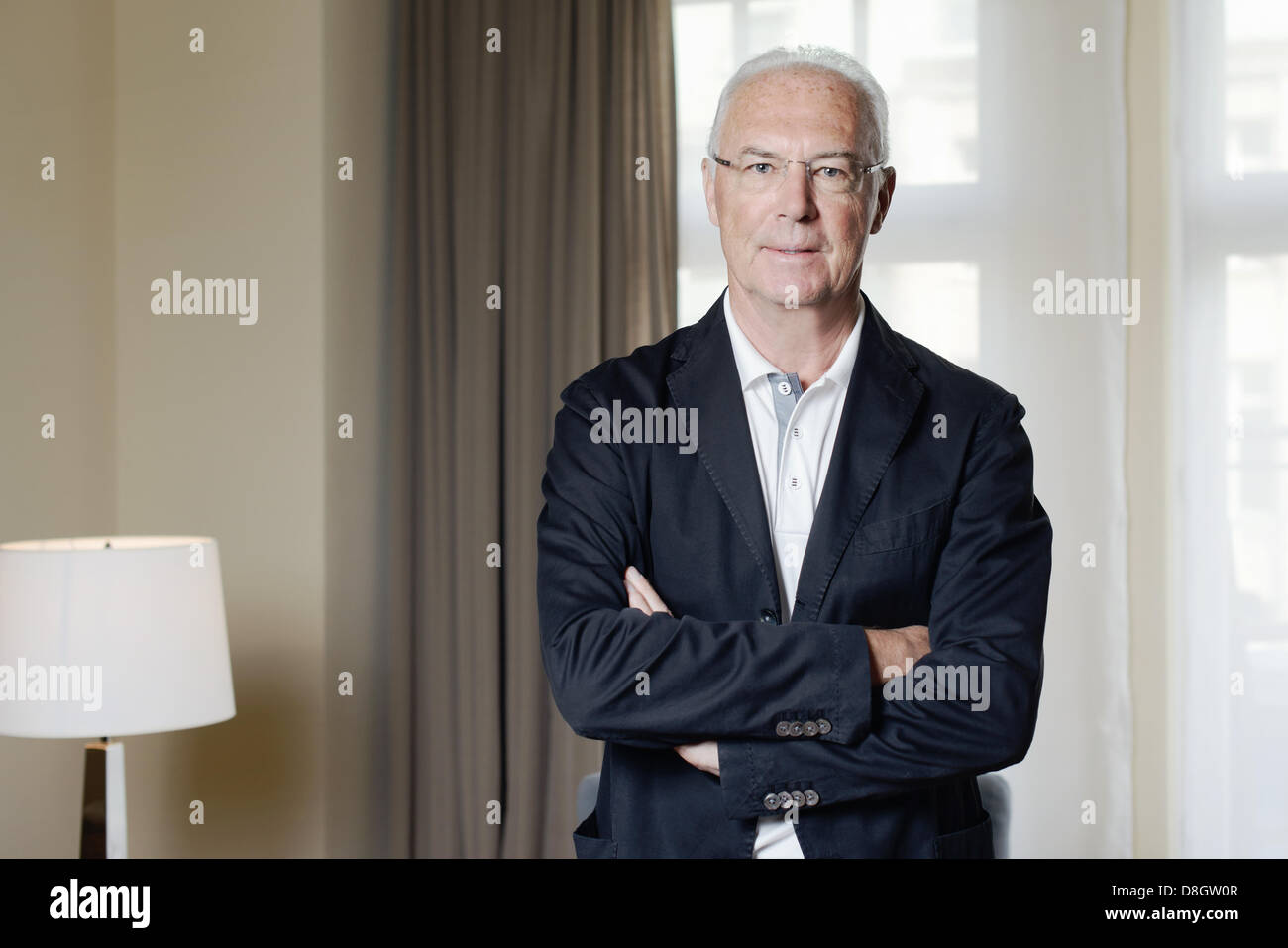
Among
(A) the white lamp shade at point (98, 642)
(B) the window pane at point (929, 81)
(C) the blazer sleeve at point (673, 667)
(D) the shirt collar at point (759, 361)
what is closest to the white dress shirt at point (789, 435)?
(D) the shirt collar at point (759, 361)

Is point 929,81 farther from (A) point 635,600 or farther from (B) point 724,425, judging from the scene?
(A) point 635,600

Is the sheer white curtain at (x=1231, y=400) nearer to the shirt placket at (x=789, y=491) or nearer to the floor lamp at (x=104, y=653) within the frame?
the shirt placket at (x=789, y=491)

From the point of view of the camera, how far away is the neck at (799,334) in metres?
1.63

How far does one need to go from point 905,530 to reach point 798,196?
0.43 m

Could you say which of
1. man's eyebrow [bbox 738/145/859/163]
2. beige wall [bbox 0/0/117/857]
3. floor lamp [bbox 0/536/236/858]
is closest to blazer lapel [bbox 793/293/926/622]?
man's eyebrow [bbox 738/145/859/163]

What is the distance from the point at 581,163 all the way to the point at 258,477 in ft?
3.54

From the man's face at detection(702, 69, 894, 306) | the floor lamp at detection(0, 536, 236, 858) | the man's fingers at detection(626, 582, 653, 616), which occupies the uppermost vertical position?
the man's face at detection(702, 69, 894, 306)

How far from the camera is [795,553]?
157 centimetres

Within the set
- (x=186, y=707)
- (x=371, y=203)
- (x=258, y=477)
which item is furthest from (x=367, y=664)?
(x=371, y=203)

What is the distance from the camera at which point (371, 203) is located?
3090 millimetres

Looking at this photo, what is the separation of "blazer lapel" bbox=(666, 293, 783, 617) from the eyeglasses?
0.18 meters

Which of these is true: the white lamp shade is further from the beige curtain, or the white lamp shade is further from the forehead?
the forehead

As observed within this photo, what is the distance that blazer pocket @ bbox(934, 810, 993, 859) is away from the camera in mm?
1522

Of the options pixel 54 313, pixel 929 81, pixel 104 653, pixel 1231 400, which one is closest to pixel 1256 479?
pixel 1231 400
